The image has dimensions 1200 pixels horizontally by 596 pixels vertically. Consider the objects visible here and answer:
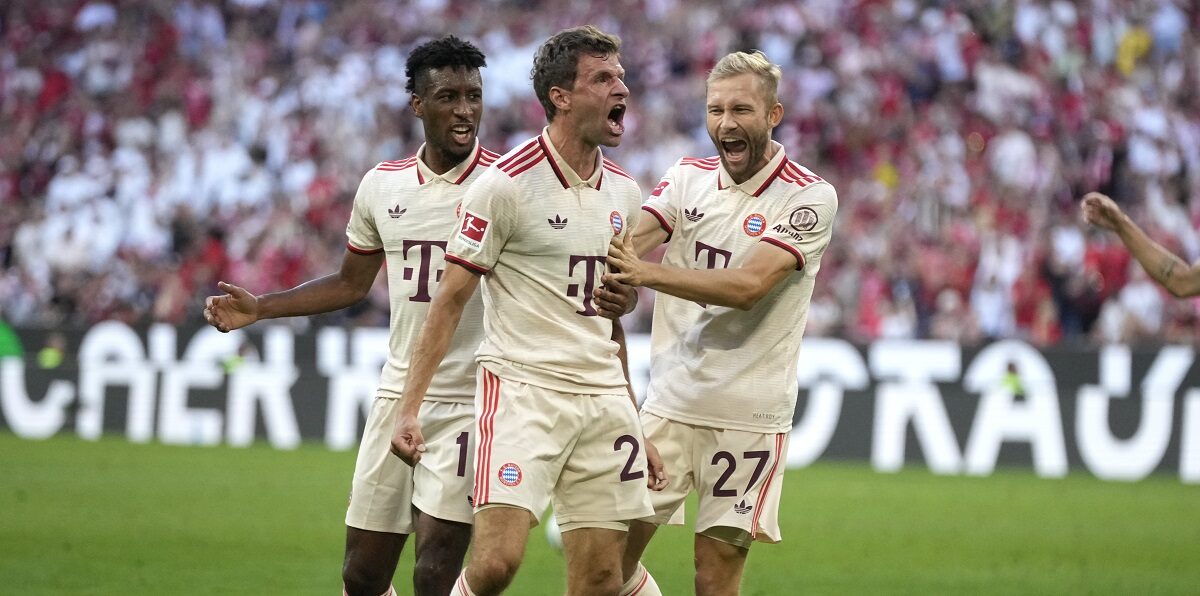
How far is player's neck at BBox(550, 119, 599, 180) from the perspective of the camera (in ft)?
19.7

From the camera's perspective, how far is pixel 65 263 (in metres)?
21.6

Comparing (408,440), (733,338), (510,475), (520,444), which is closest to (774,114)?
(733,338)

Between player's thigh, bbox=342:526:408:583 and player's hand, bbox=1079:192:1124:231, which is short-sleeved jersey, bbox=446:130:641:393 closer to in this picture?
player's thigh, bbox=342:526:408:583

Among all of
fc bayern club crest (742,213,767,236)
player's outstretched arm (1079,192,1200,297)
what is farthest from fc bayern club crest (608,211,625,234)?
player's outstretched arm (1079,192,1200,297)

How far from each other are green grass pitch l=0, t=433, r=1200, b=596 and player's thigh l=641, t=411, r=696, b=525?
2745 mm

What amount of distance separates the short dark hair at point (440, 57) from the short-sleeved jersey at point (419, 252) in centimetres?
35

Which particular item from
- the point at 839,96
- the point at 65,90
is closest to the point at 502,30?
the point at 839,96

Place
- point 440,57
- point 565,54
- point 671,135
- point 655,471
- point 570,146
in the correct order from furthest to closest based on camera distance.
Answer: point 671,135, point 440,57, point 655,471, point 570,146, point 565,54

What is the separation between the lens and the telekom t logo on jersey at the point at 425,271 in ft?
21.4

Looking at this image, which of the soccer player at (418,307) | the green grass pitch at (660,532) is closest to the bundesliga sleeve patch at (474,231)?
the soccer player at (418,307)

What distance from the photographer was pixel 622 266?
5.71 meters

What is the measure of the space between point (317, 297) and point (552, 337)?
150cm

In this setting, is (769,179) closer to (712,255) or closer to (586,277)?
(712,255)

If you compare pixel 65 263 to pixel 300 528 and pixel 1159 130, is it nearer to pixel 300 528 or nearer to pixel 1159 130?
pixel 300 528
